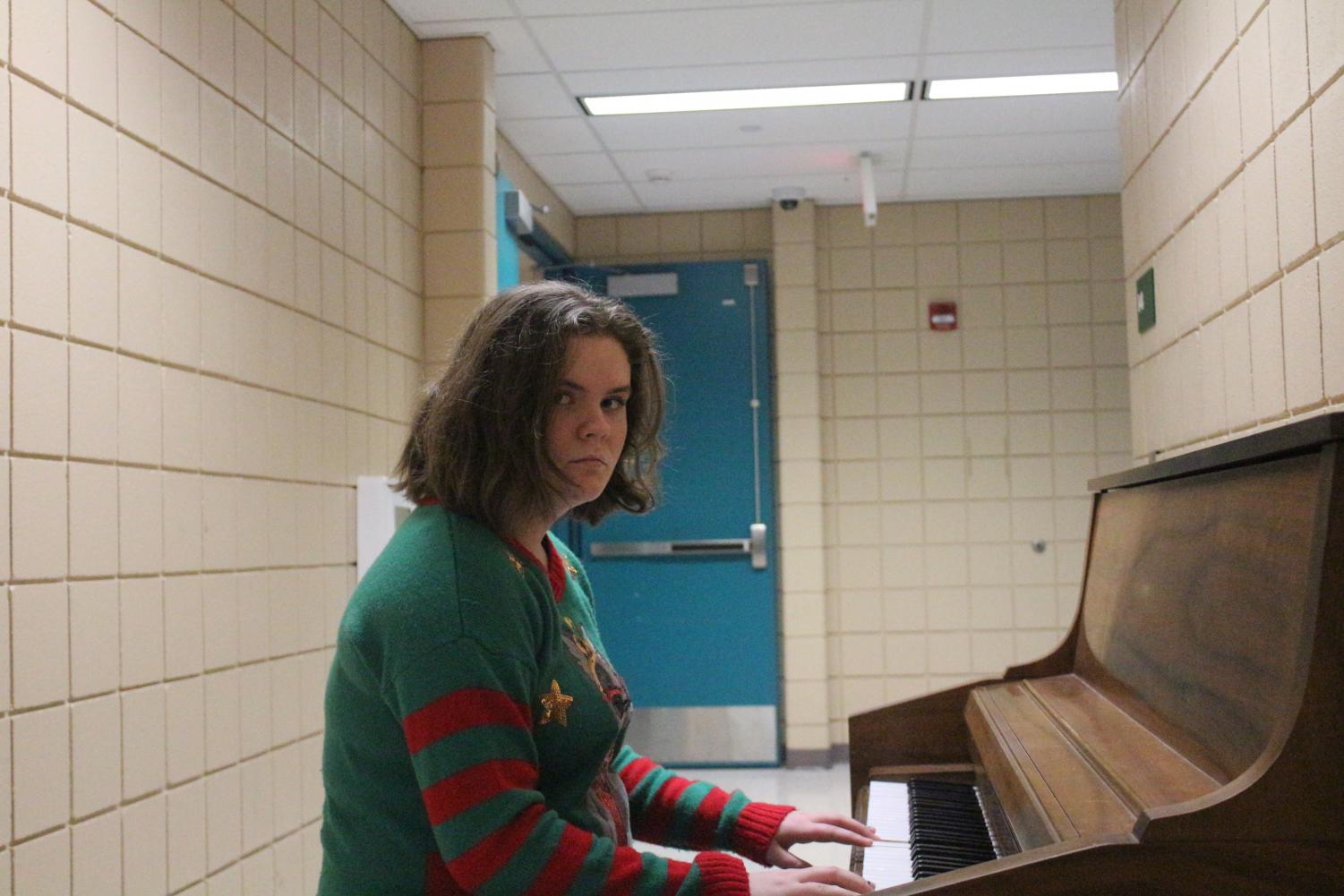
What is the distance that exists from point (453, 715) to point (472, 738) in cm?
3

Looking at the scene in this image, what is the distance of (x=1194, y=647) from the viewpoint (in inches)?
51.6

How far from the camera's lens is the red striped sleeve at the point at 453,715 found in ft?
3.55

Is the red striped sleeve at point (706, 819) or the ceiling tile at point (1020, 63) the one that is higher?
the ceiling tile at point (1020, 63)

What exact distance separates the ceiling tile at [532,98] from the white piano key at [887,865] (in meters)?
3.10

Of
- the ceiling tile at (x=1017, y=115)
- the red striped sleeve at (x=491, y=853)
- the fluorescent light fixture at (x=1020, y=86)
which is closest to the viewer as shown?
the red striped sleeve at (x=491, y=853)

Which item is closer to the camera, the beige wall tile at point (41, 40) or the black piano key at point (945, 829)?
the black piano key at point (945, 829)

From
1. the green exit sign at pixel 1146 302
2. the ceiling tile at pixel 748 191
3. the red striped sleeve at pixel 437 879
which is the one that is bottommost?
the red striped sleeve at pixel 437 879

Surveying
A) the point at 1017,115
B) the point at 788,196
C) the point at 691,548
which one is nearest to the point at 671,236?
the point at 788,196

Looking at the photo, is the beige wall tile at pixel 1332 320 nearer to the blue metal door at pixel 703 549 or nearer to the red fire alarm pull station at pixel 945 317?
the blue metal door at pixel 703 549

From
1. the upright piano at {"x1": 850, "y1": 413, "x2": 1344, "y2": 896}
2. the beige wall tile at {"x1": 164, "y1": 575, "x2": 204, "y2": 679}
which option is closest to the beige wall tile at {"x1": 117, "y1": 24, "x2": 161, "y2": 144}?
the beige wall tile at {"x1": 164, "y1": 575, "x2": 204, "y2": 679}

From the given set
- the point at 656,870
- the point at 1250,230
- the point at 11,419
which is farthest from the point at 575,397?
the point at 1250,230

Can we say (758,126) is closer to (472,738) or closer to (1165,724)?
(1165,724)

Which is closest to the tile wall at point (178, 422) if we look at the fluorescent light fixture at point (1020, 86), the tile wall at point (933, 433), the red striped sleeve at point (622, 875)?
the red striped sleeve at point (622, 875)

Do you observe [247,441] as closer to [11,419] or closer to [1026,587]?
[11,419]
